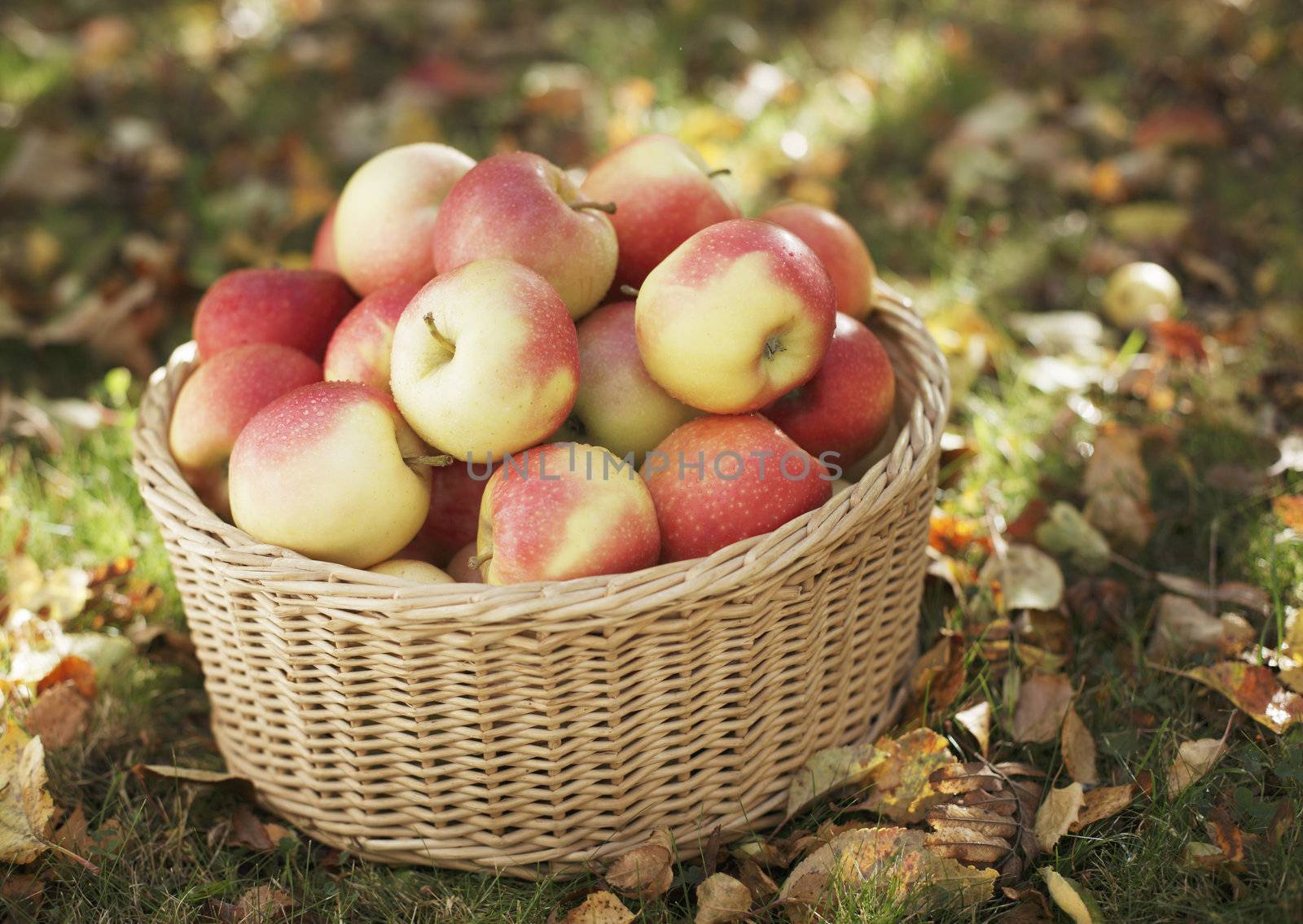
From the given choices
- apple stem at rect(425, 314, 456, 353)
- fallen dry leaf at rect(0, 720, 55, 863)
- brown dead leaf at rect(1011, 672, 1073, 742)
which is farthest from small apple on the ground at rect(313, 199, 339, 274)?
brown dead leaf at rect(1011, 672, 1073, 742)

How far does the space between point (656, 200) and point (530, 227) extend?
0.85 feet

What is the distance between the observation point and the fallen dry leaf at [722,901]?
4.87 feet

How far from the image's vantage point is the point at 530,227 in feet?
5.53

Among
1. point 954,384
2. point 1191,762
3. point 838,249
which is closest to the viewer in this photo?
point 1191,762

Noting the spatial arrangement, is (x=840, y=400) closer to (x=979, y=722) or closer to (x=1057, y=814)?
(x=979, y=722)

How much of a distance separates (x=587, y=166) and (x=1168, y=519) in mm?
1999

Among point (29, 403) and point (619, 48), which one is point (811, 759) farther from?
point (619, 48)

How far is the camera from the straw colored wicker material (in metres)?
1.39

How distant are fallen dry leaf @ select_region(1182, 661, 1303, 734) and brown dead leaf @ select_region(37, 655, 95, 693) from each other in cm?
178

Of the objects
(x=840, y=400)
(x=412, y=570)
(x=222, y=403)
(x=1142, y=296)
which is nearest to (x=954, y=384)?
(x=1142, y=296)

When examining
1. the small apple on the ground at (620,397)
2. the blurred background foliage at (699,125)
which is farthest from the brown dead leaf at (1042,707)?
the blurred background foliage at (699,125)

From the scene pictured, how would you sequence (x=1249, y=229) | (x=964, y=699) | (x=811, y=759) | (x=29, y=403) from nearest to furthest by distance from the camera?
(x=811, y=759) < (x=964, y=699) < (x=29, y=403) < (x=1249, y=229)

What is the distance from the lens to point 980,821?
1.57 meters

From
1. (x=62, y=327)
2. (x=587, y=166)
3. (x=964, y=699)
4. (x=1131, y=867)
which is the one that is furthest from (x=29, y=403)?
(x=1131, y=867)
